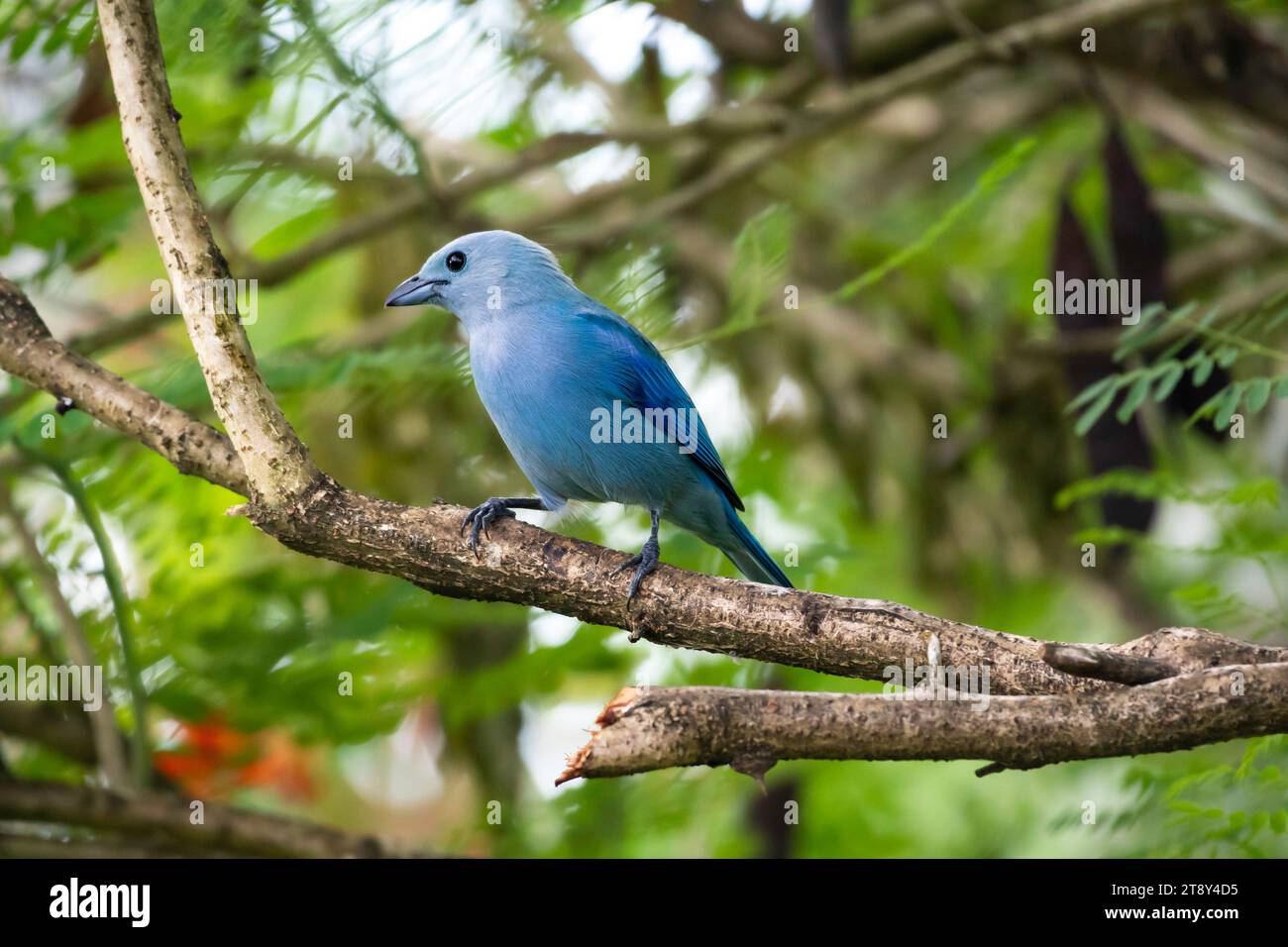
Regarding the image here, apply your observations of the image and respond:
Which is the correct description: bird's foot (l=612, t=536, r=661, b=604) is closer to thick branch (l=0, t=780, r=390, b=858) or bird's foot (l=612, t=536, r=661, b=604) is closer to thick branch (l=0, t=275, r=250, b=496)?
thick branch (l=0, t=275, r=250, b=496)

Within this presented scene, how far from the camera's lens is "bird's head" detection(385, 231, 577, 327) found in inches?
182

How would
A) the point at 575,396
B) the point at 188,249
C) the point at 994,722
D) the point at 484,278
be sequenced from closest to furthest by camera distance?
the point at 994,722, the point at 188,249, the point at 575,396, the point at 484,278

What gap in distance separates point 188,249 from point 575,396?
1.38 metres

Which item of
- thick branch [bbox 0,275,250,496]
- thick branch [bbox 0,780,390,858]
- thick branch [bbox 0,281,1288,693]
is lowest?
thick branch [bbox 0,780,390,858]

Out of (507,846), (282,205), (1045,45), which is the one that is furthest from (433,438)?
(1045,45)

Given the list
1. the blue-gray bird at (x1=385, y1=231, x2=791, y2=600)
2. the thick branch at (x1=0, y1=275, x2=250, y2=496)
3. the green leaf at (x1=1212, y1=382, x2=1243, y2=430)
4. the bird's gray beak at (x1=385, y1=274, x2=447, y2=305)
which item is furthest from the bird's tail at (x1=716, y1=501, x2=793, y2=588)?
the thick branch at (x1=0, y1=275, x2=250, y2=496)

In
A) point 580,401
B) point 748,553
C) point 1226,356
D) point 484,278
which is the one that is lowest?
point 748,553

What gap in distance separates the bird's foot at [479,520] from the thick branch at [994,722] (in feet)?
2.52

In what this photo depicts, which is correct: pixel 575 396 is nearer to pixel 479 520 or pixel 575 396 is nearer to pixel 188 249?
pixel 479 520

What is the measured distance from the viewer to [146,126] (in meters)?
3.34

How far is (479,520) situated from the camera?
3510 mm

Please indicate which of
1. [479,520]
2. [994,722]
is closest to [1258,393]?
[994,722]

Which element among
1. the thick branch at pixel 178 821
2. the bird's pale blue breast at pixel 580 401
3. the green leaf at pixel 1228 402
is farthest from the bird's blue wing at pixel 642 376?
the thick branch at pixel 178 821

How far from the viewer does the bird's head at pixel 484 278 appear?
4.62m
